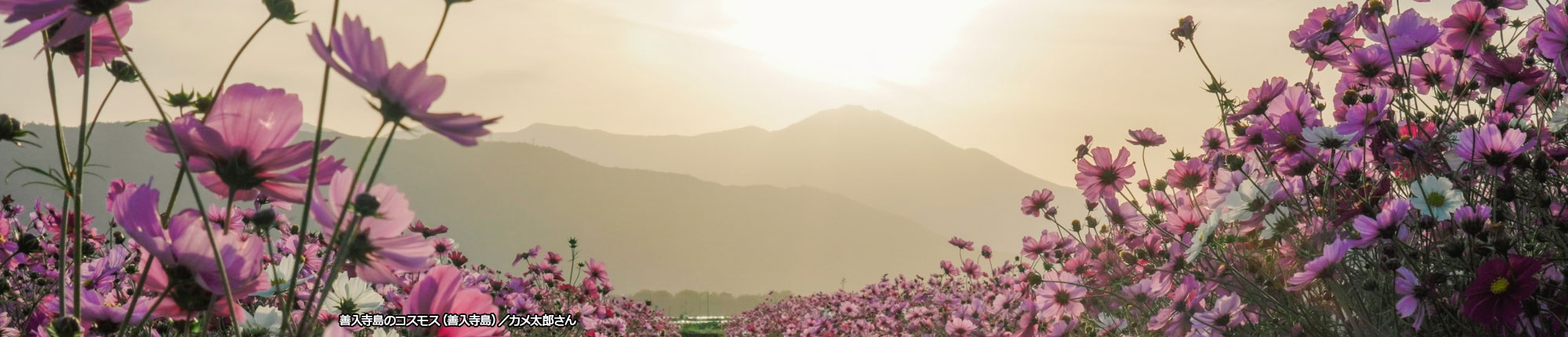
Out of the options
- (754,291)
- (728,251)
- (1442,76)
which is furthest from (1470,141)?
(728,251)

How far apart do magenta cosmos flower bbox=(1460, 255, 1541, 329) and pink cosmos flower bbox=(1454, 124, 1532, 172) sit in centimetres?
27

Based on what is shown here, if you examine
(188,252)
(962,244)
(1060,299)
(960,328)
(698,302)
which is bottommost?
(698,302)

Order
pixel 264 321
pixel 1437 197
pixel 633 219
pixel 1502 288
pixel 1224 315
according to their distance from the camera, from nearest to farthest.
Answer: pixel 264 321
pixel 1502 288
pixel 1437 197
pixel 1224 315
pixel 633 219

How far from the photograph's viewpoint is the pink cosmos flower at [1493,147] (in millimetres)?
1516

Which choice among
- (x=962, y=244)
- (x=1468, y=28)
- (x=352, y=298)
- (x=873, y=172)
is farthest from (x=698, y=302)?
(x=873, y=172)

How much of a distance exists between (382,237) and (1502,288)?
1541 mm

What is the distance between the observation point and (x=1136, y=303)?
2.59m

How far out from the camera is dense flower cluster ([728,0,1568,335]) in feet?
4.88

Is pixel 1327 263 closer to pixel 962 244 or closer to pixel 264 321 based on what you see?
pixel 264 321

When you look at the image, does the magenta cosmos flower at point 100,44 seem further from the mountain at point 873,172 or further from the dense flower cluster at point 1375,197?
the mountain at point 873,172

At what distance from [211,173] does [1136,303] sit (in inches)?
97.7

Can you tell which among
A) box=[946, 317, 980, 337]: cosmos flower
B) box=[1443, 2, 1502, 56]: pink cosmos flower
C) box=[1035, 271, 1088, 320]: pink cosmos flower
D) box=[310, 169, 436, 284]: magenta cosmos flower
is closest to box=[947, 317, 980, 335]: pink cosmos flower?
box=[946, 317, 980, 337]: cosmos flower

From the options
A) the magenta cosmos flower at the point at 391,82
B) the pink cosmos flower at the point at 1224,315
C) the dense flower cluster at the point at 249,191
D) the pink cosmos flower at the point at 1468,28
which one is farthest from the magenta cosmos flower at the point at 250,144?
the pink cosmos flower at the point at 1468,28

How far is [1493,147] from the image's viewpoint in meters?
1.55
